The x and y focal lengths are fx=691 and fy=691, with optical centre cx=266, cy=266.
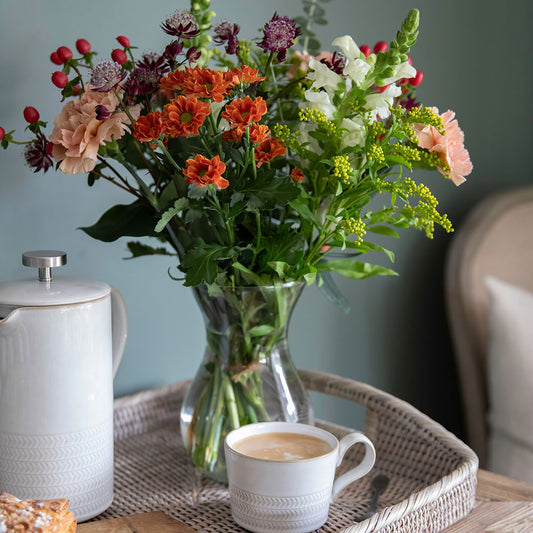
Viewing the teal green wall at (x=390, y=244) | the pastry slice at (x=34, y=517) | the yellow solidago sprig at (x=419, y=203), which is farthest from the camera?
the teal green wall at (x=390, y=244)

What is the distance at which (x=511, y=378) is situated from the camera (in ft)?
4.25

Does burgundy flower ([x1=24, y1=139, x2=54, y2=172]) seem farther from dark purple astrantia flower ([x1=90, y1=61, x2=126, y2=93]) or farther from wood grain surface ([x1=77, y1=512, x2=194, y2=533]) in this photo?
wood grain surface ([x1=77, y1=512, x2=194, y2=533])

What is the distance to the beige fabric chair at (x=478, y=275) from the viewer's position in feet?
4.54

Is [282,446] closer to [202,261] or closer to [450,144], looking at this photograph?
[202,261]

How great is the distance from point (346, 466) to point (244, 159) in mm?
457

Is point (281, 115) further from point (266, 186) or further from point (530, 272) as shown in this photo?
point (530, 272)

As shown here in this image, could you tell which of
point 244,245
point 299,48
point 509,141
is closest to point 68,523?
point 244,245

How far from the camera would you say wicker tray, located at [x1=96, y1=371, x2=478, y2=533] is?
0.74 meters

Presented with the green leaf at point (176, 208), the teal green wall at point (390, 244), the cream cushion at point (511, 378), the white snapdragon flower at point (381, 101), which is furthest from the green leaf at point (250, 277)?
the cream cushion at point (511, 378)

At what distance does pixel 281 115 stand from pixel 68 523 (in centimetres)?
49

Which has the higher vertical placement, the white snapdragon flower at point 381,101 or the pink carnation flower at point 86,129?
A: the white snapdragon flower at point 381,101

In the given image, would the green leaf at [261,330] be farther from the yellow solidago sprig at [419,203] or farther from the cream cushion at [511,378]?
the cream cushion at [511,378]

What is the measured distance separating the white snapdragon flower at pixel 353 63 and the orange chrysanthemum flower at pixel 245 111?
0.36 ft

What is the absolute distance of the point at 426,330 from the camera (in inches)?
61.3
